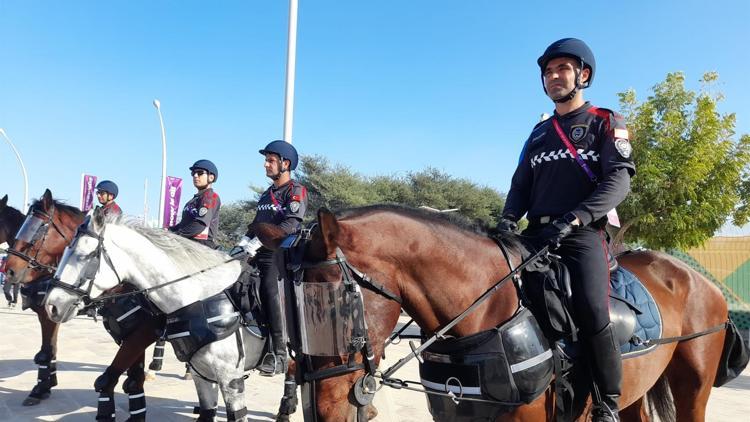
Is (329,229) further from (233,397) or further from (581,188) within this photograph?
(233,397)

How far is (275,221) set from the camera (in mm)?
5023

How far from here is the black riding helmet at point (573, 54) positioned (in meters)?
2.65

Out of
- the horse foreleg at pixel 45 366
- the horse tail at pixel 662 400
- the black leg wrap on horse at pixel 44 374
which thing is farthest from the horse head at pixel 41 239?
the horse tail at pixel 662 400

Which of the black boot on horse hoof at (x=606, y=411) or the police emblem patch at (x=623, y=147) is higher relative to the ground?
the police emblem patch at (x=623, y=147)

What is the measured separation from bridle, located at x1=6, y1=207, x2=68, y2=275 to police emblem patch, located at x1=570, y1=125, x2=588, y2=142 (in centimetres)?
604

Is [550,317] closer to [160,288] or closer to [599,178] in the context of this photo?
[599,178]

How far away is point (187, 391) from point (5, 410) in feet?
6.84

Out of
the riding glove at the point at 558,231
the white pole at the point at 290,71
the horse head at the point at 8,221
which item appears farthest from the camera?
the white pole at the point at 290,71

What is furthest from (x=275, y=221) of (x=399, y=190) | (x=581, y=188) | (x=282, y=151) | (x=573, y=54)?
(x=399, y=190)

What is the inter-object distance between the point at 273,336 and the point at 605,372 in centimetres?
307

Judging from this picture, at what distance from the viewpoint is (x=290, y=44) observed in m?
8.46

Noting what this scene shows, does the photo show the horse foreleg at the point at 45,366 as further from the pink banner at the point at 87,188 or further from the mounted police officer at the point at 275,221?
the pink banner at the point at 87,188

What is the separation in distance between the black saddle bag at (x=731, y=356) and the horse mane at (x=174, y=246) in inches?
175

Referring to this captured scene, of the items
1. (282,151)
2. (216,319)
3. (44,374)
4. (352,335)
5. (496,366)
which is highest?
(282,151)
